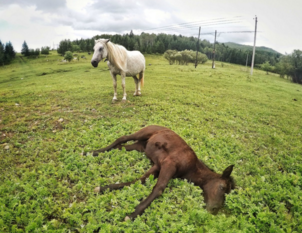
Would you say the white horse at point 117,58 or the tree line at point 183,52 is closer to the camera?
the white horse at point 117,58

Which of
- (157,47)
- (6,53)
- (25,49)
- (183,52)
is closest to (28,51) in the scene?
(25,49)

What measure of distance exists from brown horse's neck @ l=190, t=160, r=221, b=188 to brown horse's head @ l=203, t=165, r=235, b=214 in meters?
0.10

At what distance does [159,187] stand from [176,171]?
0.62 m

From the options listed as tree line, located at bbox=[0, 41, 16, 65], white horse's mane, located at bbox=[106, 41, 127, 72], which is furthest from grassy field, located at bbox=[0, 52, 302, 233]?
tree line, located at bbox=[0, 41, 16, 65]

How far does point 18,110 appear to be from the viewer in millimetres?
9695

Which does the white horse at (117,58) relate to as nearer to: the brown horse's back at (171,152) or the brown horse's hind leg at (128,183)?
the brown horse's back at (171,152)

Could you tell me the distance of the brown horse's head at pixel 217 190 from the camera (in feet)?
13.1

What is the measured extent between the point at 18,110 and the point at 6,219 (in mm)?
7805

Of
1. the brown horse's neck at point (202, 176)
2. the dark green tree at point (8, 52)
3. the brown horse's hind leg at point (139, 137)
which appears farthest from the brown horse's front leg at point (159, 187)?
the dark green tree at point (8, 52)

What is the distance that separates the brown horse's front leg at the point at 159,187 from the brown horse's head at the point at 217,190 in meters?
0.83

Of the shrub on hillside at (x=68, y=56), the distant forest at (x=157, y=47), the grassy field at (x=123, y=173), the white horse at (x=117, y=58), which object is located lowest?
the grassy field at (x=123, y=173)

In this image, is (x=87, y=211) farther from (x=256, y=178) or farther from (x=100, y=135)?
(x=256, y=178)

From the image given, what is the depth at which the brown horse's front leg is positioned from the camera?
371 centimetres

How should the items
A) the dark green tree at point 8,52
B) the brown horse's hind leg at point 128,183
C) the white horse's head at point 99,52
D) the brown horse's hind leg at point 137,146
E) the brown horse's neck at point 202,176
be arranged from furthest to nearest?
the dark green tree at point 8,52 → the white horse's head at point 99,52 → the brown horse's hind leg at point 137,146 → the brown horse's neck at point 202,176 → the brown horse's hind leg at point 128,183
